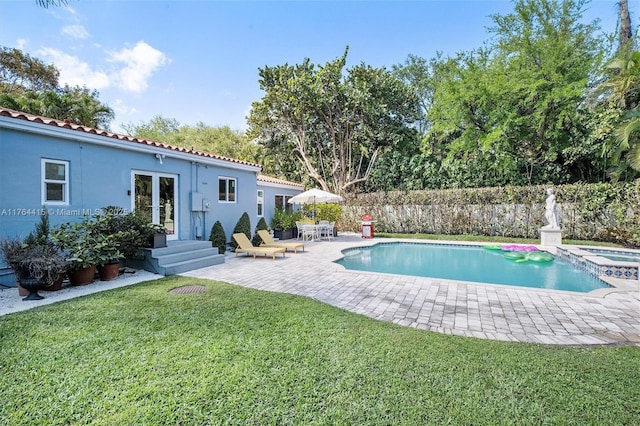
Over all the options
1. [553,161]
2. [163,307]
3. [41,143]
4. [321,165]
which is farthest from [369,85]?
[163,307]

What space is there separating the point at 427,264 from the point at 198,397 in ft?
32.7

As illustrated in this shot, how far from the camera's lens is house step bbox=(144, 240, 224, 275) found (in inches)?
336

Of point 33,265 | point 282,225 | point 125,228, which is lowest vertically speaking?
point 33,265

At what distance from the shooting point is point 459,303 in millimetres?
5945

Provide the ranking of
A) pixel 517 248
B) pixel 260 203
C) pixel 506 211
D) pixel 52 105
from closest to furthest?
pixel 517 248
pixel 52 105
pixel 506 211
pixel 260 203

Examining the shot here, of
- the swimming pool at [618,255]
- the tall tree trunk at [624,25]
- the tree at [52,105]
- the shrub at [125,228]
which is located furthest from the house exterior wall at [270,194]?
the tall tree trunk at [624,25]

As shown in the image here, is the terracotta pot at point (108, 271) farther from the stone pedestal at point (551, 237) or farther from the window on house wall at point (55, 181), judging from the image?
the stone pedestal at point (551, 237)

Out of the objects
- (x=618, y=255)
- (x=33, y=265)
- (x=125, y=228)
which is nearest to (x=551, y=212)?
(x=618, y=255)

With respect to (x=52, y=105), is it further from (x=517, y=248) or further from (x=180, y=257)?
(x=517, y=248)

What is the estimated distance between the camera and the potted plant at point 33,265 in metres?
6.05

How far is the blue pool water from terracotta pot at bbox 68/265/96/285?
297 inches

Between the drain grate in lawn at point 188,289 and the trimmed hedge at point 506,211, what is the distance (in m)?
15.1

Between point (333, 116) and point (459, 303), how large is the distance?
1914 cm

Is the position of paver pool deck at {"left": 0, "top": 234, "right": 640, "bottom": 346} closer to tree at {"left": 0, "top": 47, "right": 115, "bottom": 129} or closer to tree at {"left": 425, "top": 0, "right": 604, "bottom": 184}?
tree at {"left": 425, "top": 0, "right": 604, "bottom": 184}
